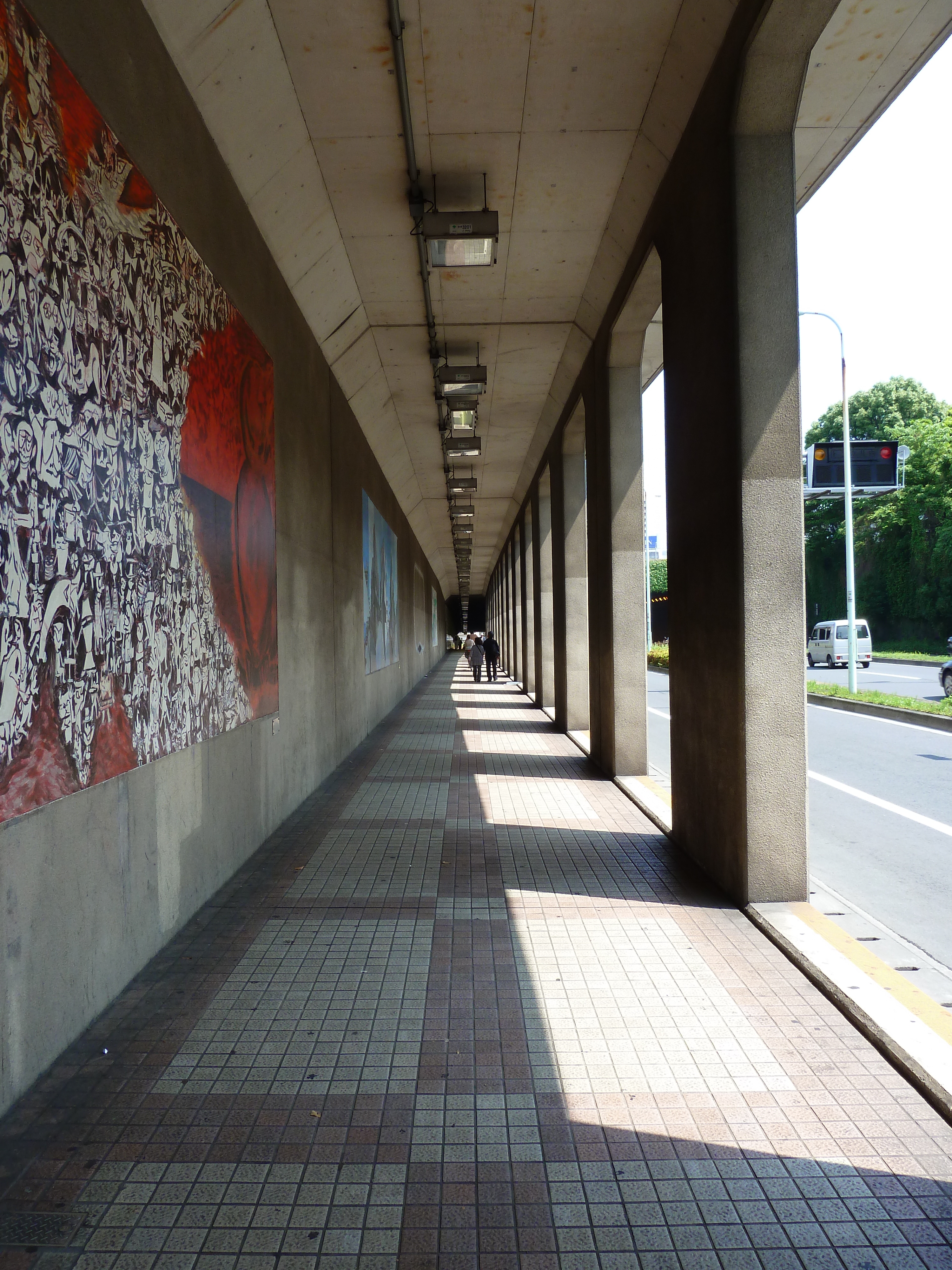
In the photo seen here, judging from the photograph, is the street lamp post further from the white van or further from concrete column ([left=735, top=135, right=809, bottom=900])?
concrete column ([left=735, top=135, right=809, bottom=900])

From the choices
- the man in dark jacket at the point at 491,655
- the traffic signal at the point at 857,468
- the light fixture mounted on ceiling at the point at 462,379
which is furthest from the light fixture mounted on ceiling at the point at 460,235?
the man in dark jacket at the point at 491,655

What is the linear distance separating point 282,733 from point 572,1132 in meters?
4.87

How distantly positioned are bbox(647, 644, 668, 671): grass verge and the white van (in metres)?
5.41

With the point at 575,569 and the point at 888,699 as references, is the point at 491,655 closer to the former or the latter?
the point at 888,699

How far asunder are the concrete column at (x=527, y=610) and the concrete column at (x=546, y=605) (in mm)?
1544

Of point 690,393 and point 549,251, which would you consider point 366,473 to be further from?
point 690,393

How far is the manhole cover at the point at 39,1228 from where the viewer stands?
2.23 metres

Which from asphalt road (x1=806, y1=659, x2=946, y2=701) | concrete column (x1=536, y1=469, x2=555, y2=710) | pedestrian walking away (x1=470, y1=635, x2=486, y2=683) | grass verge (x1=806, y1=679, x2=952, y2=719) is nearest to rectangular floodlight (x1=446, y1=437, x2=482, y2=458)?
concrete column (x1=536, y1=469, x2=555, y2=710)

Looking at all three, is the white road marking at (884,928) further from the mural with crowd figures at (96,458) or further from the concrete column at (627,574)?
the mural with crowd figures at (96,458)

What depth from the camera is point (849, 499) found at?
21656 mm

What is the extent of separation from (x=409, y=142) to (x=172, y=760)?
4.53 meters

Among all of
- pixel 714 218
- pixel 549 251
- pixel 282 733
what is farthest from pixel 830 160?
pixel 282 733

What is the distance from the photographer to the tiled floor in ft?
7.35

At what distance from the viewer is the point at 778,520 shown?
475cm
